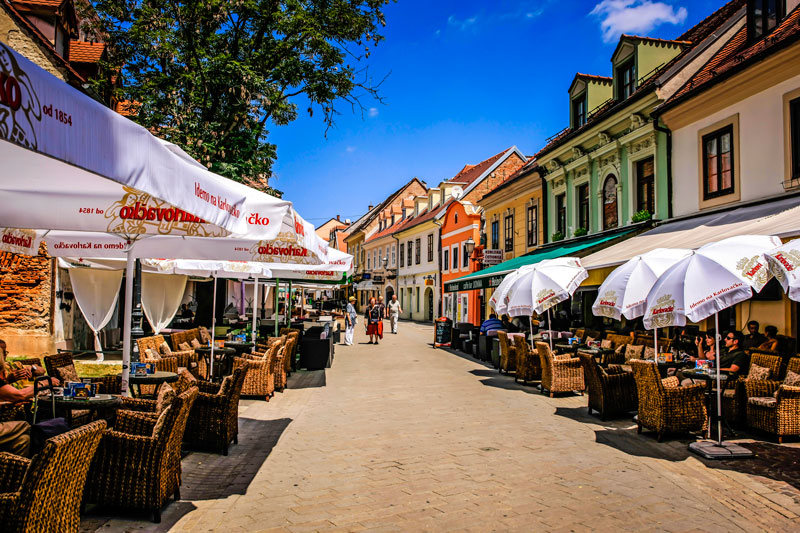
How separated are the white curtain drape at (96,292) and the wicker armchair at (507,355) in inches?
390

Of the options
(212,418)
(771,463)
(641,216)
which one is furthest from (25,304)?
(641,216)

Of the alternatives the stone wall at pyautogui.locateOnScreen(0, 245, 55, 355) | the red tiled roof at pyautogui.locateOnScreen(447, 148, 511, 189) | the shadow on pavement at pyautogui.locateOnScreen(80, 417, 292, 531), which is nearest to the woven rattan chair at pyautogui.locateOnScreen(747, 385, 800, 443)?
the shadow on pavement at pyautogui.locateOnScreen(80, 417, 292, 531)

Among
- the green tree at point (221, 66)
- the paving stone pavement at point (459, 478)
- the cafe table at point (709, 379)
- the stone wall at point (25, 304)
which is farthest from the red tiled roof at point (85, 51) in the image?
the cafe table at point (709, 379)

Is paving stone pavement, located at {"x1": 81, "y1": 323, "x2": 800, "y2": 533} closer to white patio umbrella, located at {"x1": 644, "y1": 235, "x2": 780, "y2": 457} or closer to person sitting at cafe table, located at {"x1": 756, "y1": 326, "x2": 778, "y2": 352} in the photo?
white patio umbrella, located at {"x1": 644, "y1": 235, "x2": 780, "y2": 457}

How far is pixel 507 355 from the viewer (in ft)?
43.6

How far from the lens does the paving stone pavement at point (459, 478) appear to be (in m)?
4.28

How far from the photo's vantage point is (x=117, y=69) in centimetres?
1606

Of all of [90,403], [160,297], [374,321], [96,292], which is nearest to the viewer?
[90,403]

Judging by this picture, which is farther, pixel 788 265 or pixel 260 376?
pixel 260 376

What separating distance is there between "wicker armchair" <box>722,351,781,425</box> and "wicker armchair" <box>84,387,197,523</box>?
273 inches

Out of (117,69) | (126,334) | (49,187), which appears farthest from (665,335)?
(117,69)

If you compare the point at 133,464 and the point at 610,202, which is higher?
the point at 610,202

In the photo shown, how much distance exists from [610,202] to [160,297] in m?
13.9

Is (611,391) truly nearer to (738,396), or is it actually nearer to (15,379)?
(738,396)
